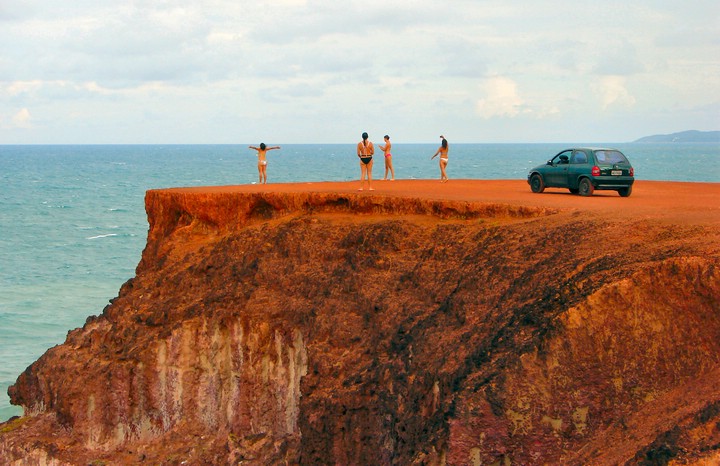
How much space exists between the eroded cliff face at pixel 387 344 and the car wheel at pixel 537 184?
21.6 feet

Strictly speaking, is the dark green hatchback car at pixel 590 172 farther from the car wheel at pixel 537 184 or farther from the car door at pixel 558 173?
the car wheel at pixel 537 184

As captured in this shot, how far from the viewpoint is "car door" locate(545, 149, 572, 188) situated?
87.6ft

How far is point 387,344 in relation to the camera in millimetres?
17688

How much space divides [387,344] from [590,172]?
34.9ft

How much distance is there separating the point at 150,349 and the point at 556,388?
10406 mm

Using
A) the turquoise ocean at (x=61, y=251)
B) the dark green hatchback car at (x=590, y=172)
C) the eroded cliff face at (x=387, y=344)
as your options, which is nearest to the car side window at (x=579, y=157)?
the dark green hatchback car at (x=590, y=172)

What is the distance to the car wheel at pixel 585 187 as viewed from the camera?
85.0 feet

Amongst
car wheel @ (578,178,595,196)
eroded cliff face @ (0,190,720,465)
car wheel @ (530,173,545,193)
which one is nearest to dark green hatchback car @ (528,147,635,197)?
car wheel @ (578,178,595,196)

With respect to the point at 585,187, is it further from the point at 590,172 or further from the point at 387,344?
the point at 387,344

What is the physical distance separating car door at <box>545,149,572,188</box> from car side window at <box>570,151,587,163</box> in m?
0.21

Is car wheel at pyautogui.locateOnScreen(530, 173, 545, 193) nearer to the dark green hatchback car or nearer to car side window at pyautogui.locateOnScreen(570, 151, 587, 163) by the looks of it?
the dark green hatchback car

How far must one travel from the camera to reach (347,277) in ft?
65.5

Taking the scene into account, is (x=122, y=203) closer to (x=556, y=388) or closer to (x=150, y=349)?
(x=150, y=349)

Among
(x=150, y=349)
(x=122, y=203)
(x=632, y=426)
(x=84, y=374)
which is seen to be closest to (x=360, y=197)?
(x=150, y=349)
